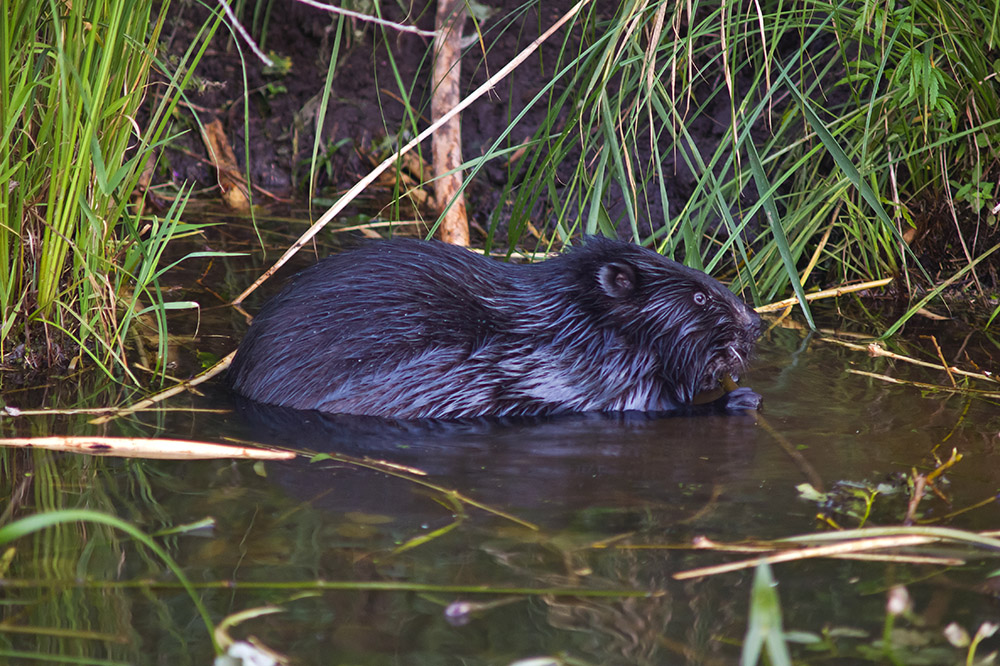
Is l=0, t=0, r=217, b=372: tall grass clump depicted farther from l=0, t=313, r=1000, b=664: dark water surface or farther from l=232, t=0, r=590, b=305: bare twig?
l=232, t=0, r=590, b=305: bare twig

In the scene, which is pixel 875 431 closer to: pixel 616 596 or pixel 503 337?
pixel 503 337

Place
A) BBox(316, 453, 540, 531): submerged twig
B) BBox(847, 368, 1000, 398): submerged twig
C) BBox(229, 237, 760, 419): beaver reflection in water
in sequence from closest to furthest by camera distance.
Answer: BBox(316, 453, 540, 531): submerged twig → BBox(229, 237, 760, 419): beaver reflection in water → BBox(847, 368, 1000, 398): submerged twig

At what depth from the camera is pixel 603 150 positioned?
403cm

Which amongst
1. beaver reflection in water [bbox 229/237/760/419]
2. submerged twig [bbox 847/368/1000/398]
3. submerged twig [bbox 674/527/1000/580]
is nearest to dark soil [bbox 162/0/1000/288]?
beaver reflection in water [bbox 229/237/760/419]

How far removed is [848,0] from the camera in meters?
4.34

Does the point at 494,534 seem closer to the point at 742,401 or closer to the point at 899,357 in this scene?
the point at 742,401

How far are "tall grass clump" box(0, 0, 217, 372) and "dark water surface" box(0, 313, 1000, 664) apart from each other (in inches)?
13.3

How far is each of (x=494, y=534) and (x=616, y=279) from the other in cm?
154


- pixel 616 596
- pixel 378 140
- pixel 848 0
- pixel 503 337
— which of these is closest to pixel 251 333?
pixel 503 337

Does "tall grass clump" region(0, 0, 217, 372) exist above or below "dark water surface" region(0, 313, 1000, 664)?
above

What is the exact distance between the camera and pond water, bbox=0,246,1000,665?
2135 mm

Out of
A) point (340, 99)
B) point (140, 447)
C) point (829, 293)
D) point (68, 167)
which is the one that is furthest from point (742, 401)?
point (340, 99)

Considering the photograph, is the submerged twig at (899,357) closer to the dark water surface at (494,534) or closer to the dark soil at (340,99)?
the dark water surface at (494,534)

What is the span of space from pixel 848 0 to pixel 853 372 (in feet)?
4.82
